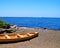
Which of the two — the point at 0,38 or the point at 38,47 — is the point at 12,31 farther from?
the point at 38,47

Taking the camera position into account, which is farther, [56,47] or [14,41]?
[14,41]

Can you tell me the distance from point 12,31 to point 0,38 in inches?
181

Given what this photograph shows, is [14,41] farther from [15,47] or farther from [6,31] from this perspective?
[6,31]

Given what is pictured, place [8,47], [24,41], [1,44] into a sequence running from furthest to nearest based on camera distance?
1. [24,41]
2. [1,44]
3. [8,47]

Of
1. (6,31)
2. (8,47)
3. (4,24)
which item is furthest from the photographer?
(4,24)

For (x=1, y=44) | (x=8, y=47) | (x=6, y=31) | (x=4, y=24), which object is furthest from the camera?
(x=4, y=24)

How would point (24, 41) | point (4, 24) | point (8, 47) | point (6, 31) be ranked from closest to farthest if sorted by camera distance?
point (8, 47), point (24, 41), point (6, 31), point (4, 24)

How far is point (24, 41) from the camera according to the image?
46.2 feet

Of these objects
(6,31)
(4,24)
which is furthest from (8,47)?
(4,24)

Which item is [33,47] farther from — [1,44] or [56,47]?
[1,44]

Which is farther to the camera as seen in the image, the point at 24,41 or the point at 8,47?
the point at 24,41

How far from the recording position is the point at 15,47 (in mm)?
12172

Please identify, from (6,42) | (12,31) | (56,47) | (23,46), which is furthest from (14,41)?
(12,31)

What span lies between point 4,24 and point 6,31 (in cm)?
166
